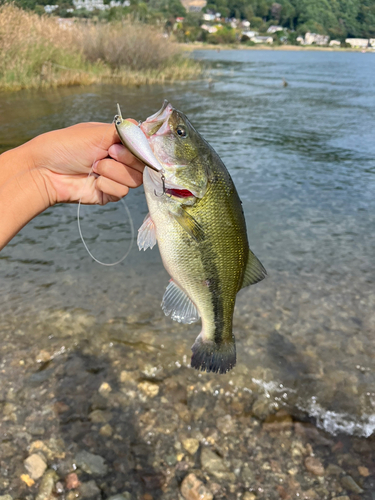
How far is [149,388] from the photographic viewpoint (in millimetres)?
3428

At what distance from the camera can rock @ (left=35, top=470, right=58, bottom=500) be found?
8.37 feet

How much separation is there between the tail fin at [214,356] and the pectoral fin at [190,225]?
65cm

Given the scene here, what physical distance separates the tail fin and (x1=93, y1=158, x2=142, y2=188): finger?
1.01 meters

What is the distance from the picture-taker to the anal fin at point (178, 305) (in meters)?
2.37

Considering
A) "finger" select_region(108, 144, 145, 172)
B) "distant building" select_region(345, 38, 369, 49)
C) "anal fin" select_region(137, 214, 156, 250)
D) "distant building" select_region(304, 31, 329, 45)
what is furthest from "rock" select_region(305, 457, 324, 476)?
"distant building" select_region(304, 31, 329, 45)

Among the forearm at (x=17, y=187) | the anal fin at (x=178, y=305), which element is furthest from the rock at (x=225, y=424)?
the forearm at (x=17, y=187)

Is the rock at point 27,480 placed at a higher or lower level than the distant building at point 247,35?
lower

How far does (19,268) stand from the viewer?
5.31 m

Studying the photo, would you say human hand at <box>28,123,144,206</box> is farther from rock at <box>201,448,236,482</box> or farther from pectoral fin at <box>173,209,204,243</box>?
rock at <box>201,448,236,482</box>

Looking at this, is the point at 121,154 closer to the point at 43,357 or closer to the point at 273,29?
the point at 43,357

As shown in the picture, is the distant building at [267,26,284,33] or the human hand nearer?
the human hand

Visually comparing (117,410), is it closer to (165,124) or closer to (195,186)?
(195,186)

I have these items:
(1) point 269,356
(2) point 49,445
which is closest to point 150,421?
(2) point 49,445

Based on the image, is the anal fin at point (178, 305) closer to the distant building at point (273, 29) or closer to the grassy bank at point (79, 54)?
the grassy bank at point (79, 54)
